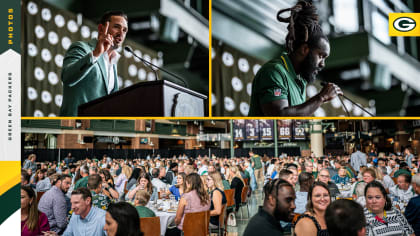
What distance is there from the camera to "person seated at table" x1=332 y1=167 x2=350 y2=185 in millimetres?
4848

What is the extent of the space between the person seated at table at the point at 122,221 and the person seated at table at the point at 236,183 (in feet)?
8.58

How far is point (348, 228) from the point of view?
2576mm

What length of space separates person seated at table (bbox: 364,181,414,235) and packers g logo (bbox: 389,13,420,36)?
7.72ft

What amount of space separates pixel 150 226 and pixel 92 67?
6.87 ft

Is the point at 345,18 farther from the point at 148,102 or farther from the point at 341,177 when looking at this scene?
the point at 148,102

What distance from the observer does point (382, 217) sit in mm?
3475

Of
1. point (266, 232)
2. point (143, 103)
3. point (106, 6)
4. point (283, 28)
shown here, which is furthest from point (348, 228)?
point (106, 6)

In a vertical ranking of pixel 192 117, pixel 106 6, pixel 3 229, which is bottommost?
pixel 3 229

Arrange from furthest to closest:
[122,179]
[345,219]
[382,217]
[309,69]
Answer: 1. [122,179]
2. [309,69]
3. [382,217]
4. [345,219]

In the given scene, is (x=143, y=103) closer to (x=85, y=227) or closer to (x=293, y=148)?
(x=85, y=227)

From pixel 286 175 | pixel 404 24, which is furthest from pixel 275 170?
pixel 404 24

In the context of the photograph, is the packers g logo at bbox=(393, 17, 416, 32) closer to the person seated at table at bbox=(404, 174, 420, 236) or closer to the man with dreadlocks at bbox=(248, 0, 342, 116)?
the man with dreadlocks at bbox=(248, 0, 342, 116)

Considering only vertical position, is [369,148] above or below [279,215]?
above

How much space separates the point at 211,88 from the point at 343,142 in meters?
1.96
